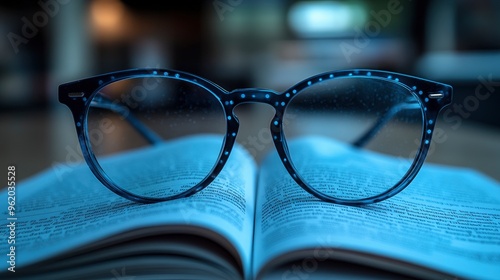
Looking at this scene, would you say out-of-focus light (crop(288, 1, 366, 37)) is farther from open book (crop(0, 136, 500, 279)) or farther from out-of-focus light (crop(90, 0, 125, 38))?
open book (crop(0, 136, 500, 279))

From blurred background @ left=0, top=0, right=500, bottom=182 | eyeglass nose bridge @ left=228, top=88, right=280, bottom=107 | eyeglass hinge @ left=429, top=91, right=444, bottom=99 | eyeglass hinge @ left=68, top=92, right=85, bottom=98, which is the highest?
blurred background @ left=0, top=0, right=500, bottom=182

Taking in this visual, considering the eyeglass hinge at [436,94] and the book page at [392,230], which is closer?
the book page at [392,230]

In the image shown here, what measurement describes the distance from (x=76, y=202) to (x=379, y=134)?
409 mm

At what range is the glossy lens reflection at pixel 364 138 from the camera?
432mm

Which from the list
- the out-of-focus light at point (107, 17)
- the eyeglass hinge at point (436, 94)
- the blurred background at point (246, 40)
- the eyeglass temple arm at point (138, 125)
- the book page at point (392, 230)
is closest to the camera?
the book page at point (392, 230)

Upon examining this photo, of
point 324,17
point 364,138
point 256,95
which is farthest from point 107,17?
→ point 256,95

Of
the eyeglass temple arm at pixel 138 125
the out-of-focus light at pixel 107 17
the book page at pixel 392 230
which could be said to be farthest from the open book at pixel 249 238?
the out-of-focus light at pixel 107 17

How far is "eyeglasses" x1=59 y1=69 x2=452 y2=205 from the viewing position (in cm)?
42

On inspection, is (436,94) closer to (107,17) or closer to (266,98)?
(266,98)

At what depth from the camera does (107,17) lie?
13.9 feet

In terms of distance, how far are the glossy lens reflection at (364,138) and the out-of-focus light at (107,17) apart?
3.99m

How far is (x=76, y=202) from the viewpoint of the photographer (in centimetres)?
41

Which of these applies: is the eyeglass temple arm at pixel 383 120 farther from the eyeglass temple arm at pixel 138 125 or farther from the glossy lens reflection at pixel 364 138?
the eyeglass temple arm at pixel 138 125

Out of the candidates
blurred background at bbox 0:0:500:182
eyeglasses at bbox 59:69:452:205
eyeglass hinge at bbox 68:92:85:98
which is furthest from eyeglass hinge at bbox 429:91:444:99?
blurred background at bbox 0:0:500:182
